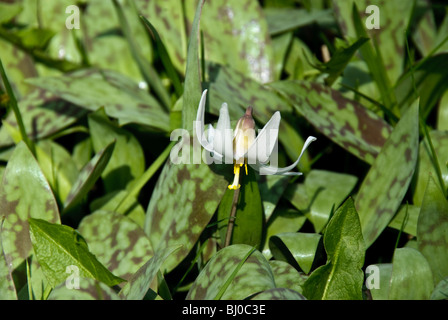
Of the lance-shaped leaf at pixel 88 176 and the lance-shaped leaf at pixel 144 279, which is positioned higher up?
the lance-shaped leaf at pixel 88 176

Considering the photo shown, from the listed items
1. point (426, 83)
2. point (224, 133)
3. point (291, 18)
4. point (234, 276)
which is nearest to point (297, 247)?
point (234, 276)

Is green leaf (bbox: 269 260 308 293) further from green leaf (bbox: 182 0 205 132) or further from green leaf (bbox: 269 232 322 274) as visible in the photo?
green leaf (bbox: 182 0 205 132)

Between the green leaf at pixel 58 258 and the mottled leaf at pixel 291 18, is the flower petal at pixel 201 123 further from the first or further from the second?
the mottled leaf at pixel 291 18

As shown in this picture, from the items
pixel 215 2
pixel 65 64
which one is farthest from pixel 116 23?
pixel 215 2

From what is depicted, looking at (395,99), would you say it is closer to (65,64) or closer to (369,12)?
(369,12)

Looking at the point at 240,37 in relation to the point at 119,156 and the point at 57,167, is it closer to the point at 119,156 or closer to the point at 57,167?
the point at 119,156

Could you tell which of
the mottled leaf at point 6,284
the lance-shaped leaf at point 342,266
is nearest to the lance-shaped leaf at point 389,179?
the lance-shaped leaf at point 342,266
